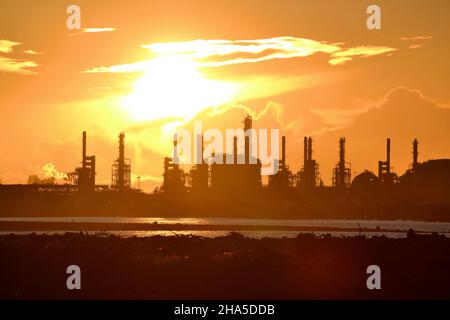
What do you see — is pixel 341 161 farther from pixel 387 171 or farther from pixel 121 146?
pixel 121 146

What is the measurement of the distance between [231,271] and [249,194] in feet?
359

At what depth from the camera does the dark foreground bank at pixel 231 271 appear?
108 feet

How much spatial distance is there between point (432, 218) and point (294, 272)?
123 meters

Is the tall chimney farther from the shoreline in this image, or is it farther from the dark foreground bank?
the dark foreground bank

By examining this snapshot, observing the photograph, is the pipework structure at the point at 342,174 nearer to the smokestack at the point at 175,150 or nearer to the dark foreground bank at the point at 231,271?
the smokestack at the point at 175,150

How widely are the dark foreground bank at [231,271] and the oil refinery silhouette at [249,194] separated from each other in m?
93.4

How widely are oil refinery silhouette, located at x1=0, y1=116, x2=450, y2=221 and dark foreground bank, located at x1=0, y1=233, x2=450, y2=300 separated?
93.4 metres

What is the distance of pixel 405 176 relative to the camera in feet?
497

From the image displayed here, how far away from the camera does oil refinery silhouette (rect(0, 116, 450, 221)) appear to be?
14250cm

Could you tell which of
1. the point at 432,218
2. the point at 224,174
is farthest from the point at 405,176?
the point at 224,174

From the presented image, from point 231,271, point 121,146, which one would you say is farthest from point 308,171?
point 231,271

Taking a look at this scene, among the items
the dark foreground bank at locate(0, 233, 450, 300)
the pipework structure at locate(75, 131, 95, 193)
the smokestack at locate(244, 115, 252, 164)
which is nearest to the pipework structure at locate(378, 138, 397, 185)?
the smokestack at locate(244, 115, 252, 164)

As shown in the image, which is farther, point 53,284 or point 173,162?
point 173,162
